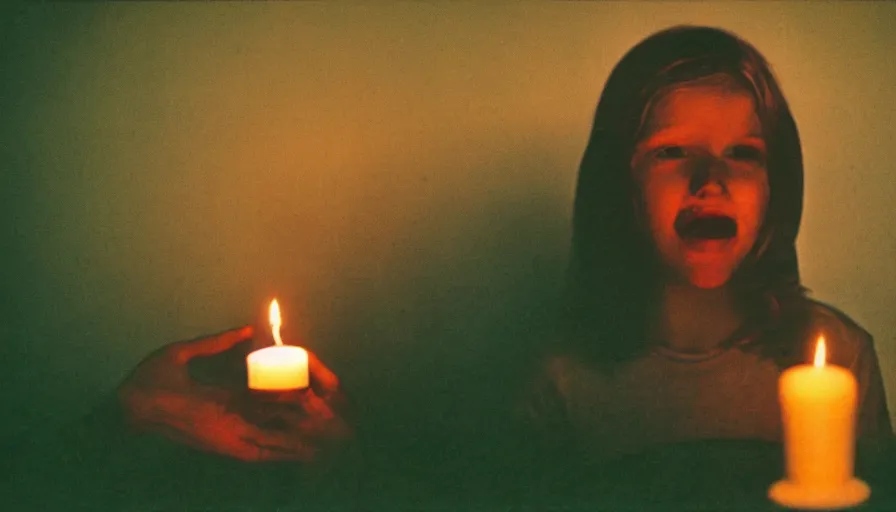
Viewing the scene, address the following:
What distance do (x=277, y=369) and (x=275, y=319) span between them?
11 centimetres

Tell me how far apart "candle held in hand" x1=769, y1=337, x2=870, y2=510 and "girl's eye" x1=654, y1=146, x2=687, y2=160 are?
34cm

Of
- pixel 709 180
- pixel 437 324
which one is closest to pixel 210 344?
pixel 437 324

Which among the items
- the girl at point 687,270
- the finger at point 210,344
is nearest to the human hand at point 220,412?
the finger at point 210,344

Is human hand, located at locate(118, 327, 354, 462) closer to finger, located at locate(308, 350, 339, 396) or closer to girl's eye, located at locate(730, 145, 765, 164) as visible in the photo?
finger, located at locate(308, 350, 339, 396)

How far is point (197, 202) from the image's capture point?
1.34 meters

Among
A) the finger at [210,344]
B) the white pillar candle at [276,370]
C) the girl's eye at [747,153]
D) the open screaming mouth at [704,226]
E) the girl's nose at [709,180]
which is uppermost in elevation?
the girl's eye at [747,153]

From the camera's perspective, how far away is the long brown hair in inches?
51.6

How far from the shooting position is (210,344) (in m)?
1.33

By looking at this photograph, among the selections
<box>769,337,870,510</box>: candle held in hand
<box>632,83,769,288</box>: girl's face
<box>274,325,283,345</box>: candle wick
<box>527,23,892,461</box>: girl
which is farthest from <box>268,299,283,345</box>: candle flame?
<box>769,337,870,510</box>: candle held in hand

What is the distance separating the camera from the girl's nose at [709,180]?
130cm

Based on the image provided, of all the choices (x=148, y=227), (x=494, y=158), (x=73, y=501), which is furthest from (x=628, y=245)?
(x=73, y=501)

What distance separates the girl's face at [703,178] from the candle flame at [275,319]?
0.54 metres

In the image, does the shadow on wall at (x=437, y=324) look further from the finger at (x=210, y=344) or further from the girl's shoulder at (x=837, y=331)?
the girl's shoulder at (x=837, y=331)

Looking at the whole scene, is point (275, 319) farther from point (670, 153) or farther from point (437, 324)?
point (670, 153)
